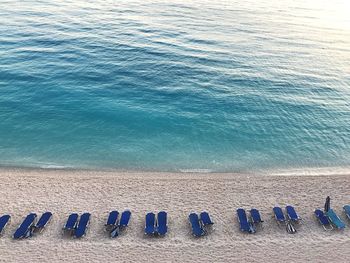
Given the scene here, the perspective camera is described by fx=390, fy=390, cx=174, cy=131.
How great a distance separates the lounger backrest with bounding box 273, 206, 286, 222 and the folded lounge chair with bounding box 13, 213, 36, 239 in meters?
16.7

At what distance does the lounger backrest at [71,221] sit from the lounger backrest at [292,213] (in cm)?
1474

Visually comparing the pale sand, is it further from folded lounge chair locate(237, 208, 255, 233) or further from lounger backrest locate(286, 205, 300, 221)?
lounger backrest locate(286, 205, 300, 221)

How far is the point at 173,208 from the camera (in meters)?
28.7

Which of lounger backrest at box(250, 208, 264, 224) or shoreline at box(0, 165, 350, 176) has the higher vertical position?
shoreline at box(0, 165, 350, 176)

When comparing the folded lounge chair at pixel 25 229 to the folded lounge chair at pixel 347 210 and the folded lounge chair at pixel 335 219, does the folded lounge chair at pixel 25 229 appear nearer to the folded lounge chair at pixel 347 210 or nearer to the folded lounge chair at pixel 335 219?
the folded lounge chair at pixel 335 219

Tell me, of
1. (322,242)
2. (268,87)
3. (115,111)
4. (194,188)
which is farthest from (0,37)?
(322,242)

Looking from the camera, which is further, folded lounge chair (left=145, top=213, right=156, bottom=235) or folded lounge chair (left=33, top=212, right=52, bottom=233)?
folded lounge chair (left=33, top=212, right=52, bottom=233)

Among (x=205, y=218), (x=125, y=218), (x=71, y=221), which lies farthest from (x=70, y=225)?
(x=205, y=218)

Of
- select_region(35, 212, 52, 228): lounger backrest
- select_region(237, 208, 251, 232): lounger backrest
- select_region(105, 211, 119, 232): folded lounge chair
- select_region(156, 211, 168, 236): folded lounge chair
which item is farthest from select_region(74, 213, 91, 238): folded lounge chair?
select_region(237, 208, 251, 232): lounger backrest

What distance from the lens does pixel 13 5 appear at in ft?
305

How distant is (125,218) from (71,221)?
11.8ft

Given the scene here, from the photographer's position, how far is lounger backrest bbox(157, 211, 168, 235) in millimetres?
25752

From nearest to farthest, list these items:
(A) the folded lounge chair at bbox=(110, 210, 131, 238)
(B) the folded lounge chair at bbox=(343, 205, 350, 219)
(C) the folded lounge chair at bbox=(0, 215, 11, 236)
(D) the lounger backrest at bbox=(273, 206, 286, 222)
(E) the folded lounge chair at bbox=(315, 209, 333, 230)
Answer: (C) the folded lounge chair at bbox=(0, 215, 11, 236) → (A) the folded lounge chair at bbox=(110, 210, 131, 238) → (E) the folded lounge chair at bbox=(315, 209, 333, 230) → (D) the lounger backrest at bbox=(273, 206, 286, 222) → (B) the folded lounge chair at bbox=(343, 205, 350, 219)

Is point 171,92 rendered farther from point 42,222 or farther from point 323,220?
point 323,220
